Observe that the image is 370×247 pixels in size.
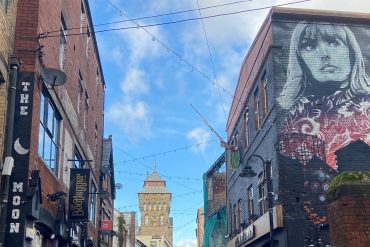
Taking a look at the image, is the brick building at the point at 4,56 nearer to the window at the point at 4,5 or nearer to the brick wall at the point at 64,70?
the window at the point at 4,5

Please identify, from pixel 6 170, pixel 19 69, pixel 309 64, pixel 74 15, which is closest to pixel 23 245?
pixel 6 170

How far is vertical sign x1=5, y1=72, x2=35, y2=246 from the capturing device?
11539 millimetres

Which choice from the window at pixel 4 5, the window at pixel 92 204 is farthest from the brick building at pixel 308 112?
the window at pixel 4 5

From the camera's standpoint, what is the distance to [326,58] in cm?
2097

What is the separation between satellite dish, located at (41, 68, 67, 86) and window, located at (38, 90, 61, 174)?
98 centimetres

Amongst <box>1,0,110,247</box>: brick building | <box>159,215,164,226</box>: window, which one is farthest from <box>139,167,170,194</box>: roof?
<box>1,0,110,247</box>: brick building

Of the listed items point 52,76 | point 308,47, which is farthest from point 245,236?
point 52,76

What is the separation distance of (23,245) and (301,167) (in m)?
11.0

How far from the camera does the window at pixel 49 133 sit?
14398mm

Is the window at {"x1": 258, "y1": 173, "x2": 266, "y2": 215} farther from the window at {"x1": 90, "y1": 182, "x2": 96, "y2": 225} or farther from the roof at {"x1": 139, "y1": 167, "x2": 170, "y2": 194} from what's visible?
the roof at {"x1": 139, "y1": 167, "x2": 170, "y2": 194}

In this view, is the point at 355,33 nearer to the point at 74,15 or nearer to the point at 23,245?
the point at 74,15

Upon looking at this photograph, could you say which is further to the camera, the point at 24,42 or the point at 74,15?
the point at 74,15

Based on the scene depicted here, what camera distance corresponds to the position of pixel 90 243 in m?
24.0

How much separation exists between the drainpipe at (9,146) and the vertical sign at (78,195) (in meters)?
6.35
